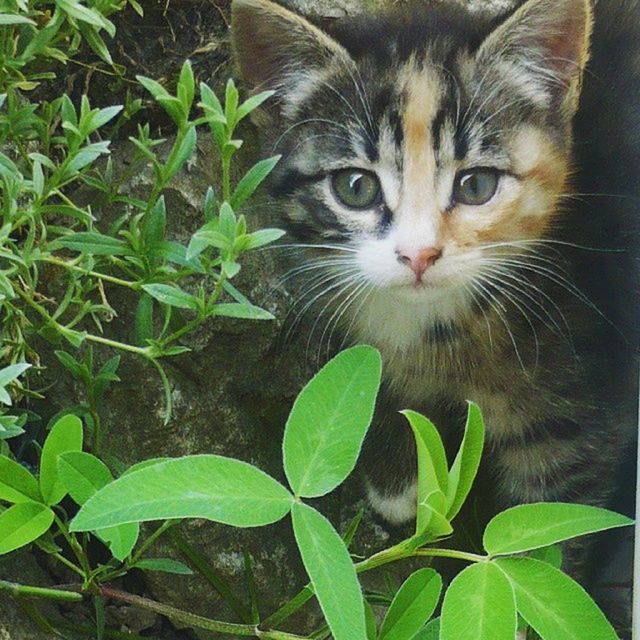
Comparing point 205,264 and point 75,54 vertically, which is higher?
point 75,54

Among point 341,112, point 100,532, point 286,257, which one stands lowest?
point 100,532

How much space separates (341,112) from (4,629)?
466mm

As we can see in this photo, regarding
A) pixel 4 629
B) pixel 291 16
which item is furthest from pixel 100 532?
pixel 291 16

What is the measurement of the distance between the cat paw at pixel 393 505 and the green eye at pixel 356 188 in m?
0.27

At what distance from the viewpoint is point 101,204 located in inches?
28.8

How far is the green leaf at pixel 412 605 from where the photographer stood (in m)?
0.59

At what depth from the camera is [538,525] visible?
1.88 feet

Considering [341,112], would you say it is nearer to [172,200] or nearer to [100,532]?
[172,200]

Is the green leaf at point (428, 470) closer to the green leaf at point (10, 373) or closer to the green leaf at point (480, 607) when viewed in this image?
the green leaf at point (480, 607)

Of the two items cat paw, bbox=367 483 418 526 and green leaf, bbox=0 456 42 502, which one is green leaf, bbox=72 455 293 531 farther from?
cat paw, bbox=367 483 418 526


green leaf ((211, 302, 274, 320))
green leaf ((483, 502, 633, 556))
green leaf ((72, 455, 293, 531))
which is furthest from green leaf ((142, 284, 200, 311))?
green leaf ((483, 502, 633, 556))

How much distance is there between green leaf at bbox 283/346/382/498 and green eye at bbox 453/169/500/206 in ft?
0.67

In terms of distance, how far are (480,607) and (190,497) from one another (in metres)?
0.17

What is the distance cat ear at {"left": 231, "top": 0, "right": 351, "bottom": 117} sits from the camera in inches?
27.9
